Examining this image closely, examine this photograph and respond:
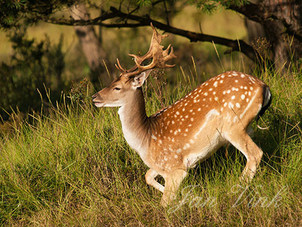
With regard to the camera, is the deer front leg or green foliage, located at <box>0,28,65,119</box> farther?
green foliage, located at <box>0,28,65,119</box>

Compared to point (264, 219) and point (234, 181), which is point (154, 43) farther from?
point (264, 219)

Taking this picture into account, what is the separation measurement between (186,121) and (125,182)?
81 centimetres

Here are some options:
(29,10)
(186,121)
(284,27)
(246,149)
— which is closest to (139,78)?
(186,121)

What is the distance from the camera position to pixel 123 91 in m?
4.20

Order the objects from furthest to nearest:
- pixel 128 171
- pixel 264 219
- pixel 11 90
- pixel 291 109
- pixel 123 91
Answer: pixel 11 90, pixel 291 109, pixel 128 171, pixel 123 91, pixel 264 219

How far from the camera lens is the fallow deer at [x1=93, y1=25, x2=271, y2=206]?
3.99 metres

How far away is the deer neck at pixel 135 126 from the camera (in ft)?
13.8

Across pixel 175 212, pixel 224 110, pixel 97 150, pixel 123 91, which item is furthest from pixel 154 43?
pixel 175 212

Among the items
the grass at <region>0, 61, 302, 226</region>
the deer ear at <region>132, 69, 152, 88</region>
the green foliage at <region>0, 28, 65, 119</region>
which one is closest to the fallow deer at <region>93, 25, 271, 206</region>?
the deer ear at <region>132, 69, 152, 88</region>

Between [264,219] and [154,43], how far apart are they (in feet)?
5.68

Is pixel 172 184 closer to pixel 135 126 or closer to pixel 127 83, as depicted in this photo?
pixel 135 126

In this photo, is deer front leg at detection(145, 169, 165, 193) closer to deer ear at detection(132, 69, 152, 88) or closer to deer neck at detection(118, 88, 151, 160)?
deer neck at detection(118, 88, 151, 160)

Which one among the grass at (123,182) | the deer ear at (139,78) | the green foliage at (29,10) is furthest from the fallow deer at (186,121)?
the green foliage at (29,10)

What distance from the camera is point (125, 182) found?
442cm
